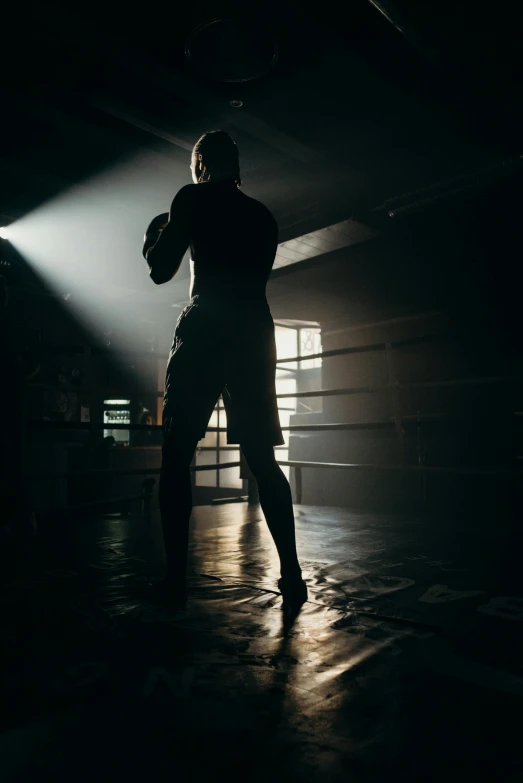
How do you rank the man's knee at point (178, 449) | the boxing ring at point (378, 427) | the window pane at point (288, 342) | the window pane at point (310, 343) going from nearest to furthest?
the man's knee at point (178, 449), the boxing ring at point (378, 427), the window pane at point (310, 343), the window pane at point (288, 342)

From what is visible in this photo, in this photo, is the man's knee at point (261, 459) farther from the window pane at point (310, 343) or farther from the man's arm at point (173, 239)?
the window pane at point (310, 343)

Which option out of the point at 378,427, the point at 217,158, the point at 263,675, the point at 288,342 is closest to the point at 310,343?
the point at 288,342

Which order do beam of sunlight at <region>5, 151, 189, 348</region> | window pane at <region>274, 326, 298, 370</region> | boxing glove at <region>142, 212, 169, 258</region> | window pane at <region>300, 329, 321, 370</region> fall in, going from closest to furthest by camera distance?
boxing glove at <region>142, 212, 169, 258</region> → beam of sunlight at <region>5, 151, 189, 348</region> → window pane at <region>300, 329, 321, 370</region> → window pane at <region>274, 326, 298, 370</region>

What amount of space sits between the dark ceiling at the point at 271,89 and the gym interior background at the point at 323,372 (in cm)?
2

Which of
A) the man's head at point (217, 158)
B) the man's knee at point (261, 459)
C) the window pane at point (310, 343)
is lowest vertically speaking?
the man's knee at point (261, 459)

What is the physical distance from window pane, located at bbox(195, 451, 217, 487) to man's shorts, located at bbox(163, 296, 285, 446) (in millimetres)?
9245

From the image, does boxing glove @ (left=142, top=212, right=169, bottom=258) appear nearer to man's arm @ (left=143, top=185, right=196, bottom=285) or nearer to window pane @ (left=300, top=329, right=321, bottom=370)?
man's arm @ (left=143, top=185, right=196, bottom=285)

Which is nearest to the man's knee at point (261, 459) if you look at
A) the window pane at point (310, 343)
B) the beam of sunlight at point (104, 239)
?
the beam of sunlight at point (104, 239)

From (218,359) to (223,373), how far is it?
5cm

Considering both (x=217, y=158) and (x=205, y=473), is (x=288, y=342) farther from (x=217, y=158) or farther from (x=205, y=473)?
(x=217, y=158)

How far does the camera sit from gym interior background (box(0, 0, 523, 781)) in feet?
2.95

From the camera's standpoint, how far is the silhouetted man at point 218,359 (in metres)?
1.52

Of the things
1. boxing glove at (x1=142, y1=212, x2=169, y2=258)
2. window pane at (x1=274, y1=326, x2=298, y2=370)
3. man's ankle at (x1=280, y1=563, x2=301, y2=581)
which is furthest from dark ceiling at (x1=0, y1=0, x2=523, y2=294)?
window pane at (x1=274, y1=326, x2=298, y2=370)

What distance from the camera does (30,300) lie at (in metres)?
7.49
